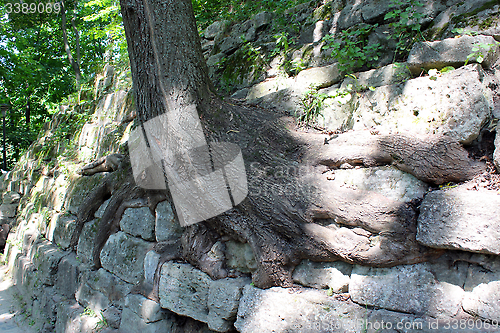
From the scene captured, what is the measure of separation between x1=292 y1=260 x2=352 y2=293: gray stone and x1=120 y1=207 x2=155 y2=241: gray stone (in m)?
1.75

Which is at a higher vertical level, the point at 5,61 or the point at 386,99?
the point at 5,61

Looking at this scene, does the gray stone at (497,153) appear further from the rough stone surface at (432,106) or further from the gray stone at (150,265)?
the gray stone at (150,265)

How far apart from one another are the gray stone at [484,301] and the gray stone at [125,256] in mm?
2780

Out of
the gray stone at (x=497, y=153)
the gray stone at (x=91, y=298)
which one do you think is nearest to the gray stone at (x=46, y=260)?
the gray stone at (x=91, y=298)

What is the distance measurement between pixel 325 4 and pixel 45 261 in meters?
5.14

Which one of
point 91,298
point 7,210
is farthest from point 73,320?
point 7,210

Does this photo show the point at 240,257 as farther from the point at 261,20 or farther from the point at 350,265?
the point at 261,20

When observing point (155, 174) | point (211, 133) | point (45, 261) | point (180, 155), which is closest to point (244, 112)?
point (211, 133)

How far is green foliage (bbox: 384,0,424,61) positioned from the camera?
2.74m

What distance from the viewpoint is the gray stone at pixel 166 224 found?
334cm

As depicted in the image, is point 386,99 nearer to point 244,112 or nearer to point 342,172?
point 342,172

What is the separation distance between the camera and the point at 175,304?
297 cm

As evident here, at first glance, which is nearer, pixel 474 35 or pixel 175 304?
pixel 474 35

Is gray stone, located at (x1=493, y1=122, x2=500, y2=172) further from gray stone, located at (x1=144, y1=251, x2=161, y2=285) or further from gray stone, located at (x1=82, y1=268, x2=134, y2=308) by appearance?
gray stone, located at (x1=82, y1=268, x2=134, y2=308)
